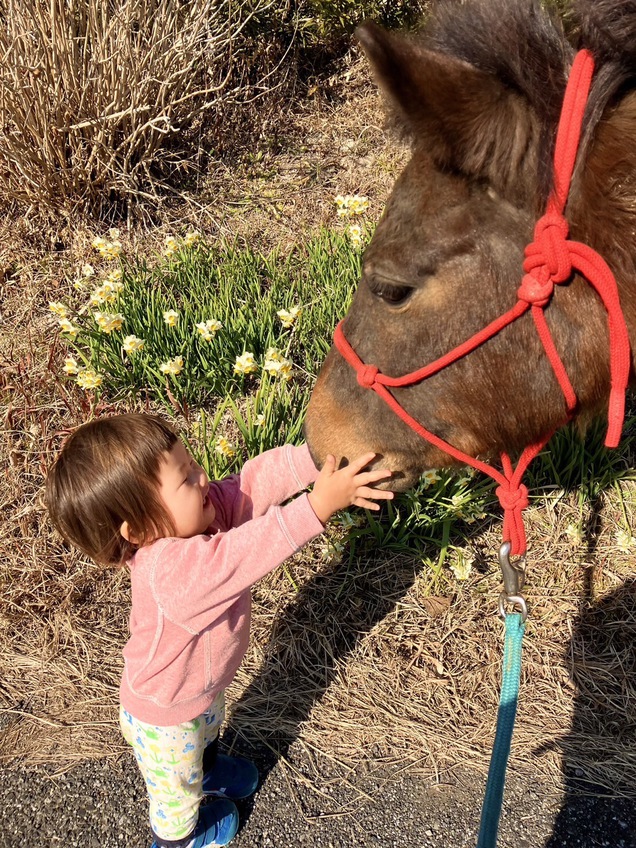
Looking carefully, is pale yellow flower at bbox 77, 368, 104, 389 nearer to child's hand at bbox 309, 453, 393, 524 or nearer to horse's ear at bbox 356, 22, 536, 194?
child's hand at bbox 309, 453, 393, 524

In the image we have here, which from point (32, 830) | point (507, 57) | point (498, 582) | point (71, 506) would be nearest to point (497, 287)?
point (507, 57)

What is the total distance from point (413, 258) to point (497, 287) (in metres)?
0.20

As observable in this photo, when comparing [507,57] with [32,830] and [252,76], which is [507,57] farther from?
[252,76]

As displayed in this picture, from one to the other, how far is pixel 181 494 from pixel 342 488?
428 millimetres

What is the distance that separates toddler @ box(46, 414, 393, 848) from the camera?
5.64 feet

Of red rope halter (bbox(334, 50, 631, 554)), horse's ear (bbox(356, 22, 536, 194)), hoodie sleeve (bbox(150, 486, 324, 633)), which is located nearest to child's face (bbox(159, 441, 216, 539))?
hoodie sleeve (bbox(150, 486, 324, 633))

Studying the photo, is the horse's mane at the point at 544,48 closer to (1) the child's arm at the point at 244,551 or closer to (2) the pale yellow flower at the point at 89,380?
(1) the child's arm at the point at 244,551

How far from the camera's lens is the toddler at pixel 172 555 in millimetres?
1719

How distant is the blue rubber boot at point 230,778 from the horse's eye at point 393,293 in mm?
1598

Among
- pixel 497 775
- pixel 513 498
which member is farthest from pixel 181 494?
pixel 497 775

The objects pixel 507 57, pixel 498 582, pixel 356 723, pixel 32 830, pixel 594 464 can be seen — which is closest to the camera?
pixel 507 57

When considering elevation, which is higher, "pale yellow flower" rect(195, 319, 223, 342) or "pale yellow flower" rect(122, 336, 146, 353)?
"pale yellow flower" rect(122, 336, 146, 353)

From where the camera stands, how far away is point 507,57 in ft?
4.59

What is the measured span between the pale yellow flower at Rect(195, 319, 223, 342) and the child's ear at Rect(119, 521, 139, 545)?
1314 mm
